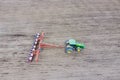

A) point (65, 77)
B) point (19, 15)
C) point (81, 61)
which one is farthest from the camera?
point (19, 15)

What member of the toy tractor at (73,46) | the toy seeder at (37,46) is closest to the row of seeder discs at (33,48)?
the toy seeder at (37,46)

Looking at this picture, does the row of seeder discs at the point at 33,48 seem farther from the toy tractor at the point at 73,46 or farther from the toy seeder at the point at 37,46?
the toy tractor at the point at 73,46

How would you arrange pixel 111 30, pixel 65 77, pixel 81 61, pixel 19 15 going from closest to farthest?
pixel 65 77
pixel 81 61
pixel 111 30
pixel 19 15

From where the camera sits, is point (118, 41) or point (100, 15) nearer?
point (118, 41)

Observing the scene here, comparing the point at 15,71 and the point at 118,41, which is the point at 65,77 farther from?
the point at 118,41

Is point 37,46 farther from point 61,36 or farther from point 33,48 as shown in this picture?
point 61,36

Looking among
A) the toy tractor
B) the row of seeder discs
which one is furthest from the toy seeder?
the toy tractor

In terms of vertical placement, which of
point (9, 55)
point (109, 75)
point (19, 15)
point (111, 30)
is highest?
point (19, 15)

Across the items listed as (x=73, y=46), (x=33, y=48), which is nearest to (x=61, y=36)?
(x=73, y=46)

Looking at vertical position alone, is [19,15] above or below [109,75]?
above

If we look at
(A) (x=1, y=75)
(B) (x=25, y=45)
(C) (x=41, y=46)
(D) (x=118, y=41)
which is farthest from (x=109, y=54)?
(A) (x=1, y=75)

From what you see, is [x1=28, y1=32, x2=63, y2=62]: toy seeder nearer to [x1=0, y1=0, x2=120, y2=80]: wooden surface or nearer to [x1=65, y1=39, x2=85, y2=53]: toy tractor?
[x1=0, y1=0, x2=120, y2=80]: wooden surface
